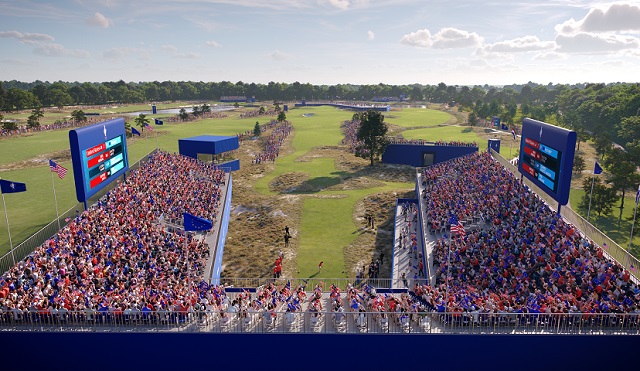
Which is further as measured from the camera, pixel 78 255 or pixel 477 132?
pixel 477 132

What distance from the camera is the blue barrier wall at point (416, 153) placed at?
54.4 metres

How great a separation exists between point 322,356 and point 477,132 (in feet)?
259

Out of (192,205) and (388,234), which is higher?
(192,205)

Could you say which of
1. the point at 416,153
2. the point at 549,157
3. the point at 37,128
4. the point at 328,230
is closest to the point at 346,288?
the point at 328,230

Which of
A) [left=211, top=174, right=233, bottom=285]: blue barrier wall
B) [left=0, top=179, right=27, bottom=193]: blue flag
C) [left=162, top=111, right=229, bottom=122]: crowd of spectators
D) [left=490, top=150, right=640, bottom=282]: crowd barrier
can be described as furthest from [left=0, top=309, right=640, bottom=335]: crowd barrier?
[left=162, top=111, right=229, bottom=122]: crowd of spectators

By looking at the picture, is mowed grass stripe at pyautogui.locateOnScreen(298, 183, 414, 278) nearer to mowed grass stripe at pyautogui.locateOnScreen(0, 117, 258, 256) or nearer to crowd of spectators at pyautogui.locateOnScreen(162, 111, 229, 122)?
mowed grass stripe at pyautogui.locateOnScreen(0, 117, 258, 256)

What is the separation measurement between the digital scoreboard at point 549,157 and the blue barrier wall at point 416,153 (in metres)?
25.8

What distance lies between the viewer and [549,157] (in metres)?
24.2

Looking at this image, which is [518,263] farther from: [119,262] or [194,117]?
[194,117]

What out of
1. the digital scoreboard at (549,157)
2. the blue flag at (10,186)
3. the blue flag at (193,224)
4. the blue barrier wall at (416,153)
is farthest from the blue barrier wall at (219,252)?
the blue barrier wall at (416,153)

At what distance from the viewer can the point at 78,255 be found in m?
20.5

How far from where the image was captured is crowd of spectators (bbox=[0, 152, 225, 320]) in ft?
55.2

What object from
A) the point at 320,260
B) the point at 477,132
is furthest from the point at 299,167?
the point at 477,132

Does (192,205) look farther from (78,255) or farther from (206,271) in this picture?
(78,255)
